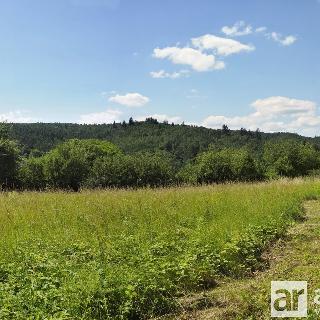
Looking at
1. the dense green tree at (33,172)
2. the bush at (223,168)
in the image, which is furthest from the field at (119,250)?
the bush at (223,168)

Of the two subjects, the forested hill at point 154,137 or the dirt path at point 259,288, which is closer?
the dirt path at point 259,288

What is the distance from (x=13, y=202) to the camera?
11.3 meters

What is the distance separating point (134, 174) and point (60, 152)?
1146 centimetres

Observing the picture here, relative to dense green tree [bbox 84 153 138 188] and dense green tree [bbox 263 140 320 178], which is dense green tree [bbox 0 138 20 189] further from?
dense green tree [bbox 263 140 320 178]

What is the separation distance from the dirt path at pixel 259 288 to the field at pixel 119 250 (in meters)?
0.26

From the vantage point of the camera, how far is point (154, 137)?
16300 cm

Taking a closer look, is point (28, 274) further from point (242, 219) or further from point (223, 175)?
point (223, 175)

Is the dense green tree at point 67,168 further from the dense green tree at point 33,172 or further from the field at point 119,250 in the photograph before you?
the field at point 119,250

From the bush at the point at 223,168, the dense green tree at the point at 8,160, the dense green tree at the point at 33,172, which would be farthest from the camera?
the bush at the point at 223,168

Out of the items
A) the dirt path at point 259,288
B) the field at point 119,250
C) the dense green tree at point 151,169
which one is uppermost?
the dense green tree at point 151,169
